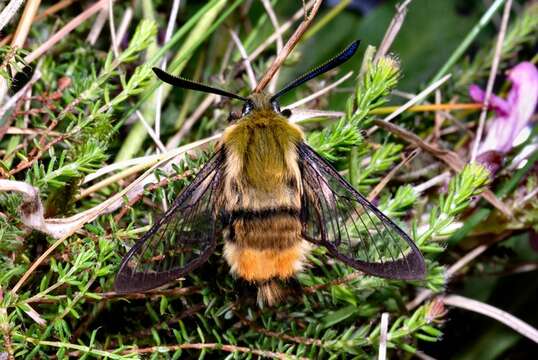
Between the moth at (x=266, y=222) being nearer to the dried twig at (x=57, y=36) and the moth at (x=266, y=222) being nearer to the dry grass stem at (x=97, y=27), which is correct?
the dried twig at (x=57, y=36)

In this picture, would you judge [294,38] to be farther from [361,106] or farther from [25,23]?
[25,23]

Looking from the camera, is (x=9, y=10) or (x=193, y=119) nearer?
(x=9, y=10)

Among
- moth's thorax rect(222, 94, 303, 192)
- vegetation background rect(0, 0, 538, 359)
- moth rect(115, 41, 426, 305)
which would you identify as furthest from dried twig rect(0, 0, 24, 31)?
moth's thorax rect(222, 94, 303, 192)

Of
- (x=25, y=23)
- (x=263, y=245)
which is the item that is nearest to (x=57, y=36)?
(x=25, y=23)

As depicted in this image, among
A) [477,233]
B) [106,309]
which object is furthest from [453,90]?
[106,309]

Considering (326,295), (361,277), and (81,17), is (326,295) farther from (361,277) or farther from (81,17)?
(81,17)
